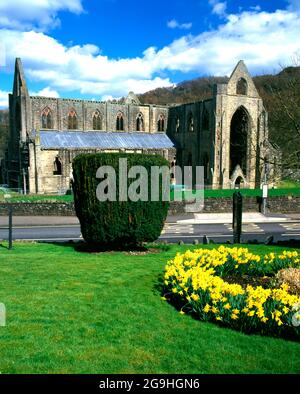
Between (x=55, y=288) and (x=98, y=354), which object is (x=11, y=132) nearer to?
(x=55, y=288)

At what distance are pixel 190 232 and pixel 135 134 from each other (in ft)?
97.1

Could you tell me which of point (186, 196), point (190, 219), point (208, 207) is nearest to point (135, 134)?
point (186, 196)

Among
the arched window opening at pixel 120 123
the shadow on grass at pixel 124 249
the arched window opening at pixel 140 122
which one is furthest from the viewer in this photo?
the arched window opening at pixel 140 122

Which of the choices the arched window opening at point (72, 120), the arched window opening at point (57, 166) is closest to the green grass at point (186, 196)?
the arched window opening at point (57, 166)

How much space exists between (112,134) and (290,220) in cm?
2773

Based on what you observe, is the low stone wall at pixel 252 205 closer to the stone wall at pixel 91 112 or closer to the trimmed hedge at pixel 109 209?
the trimmed hedge at pixel 109 209

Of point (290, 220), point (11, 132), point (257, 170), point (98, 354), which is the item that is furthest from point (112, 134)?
point (98, 354)

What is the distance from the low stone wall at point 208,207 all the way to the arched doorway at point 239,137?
14.7m

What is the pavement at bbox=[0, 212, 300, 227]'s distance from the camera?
2834 centimetres

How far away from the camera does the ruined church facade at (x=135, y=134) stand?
141 ft

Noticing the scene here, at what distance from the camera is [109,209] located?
45.1ft

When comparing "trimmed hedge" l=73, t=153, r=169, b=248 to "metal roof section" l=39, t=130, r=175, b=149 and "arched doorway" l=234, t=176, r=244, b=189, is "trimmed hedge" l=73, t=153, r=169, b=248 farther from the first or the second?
"arched doorway" l=234, t=176, r=244, b=189

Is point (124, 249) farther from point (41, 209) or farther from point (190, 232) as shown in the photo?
point (41, 209)

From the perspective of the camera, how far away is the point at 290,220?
99.8 ft
